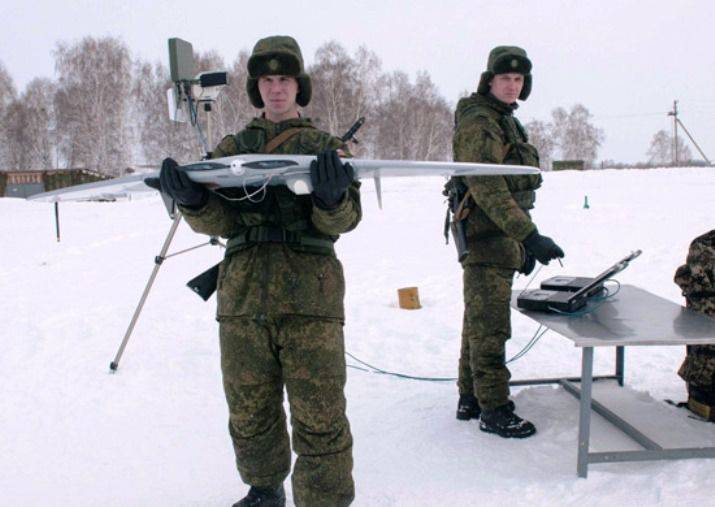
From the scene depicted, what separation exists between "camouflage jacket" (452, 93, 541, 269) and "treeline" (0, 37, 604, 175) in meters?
35.0

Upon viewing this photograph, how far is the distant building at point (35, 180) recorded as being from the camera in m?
34.1

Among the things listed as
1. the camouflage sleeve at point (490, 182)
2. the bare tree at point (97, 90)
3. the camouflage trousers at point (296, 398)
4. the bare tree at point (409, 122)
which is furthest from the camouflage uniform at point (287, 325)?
the bare tree at point (409, 122)

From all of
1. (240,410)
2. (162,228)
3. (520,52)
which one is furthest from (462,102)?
(162,228)

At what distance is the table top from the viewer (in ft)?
8.90

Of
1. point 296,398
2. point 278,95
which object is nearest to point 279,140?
point 278,95

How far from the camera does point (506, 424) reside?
342 centimetres

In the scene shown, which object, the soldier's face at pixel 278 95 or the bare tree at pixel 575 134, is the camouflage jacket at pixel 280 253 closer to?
the soldier's face at pixel 278 95

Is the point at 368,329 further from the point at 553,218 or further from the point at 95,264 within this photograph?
the point at 553,218

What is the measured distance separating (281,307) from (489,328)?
1.48 meters

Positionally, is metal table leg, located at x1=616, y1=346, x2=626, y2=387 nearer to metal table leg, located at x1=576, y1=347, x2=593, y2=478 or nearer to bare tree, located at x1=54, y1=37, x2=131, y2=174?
metal table leg, located at x1=576, y1=347, x2=593, y2=478

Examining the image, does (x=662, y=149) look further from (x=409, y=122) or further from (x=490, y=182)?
(x=490, y=182)

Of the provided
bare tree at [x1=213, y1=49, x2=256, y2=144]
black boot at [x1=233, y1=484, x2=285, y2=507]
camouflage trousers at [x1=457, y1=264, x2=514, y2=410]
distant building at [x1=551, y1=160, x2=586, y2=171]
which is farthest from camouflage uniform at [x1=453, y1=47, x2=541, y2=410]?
bare tree at [x1=213, y1=49, x2=256, y2=144]

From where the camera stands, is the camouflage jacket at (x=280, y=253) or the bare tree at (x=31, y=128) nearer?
the camouflage jacket at (x=280, y=253)

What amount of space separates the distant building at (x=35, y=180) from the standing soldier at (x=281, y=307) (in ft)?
112
